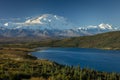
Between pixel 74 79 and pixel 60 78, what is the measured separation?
1272cm

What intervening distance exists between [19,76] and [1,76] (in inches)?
271

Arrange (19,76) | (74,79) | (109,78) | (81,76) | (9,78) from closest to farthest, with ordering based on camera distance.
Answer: (9,78) → (19,76) → (74,79) → (81,76) → (109,78)

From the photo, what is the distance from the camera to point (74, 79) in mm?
92000

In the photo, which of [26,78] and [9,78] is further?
[26,78]

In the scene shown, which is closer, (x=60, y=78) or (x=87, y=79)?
(x=60, y=78)

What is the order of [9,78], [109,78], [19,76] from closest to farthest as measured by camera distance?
[9,78]
[19,76]
[109,78]

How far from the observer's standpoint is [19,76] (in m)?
76.7

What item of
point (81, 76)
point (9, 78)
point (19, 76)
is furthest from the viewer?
point (81, 76)

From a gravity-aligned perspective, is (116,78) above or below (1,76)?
below

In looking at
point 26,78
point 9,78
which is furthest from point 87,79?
point 9,78

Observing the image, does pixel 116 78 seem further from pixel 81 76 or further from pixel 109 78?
pixel 81 76

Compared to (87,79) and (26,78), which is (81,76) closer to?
(87,79)

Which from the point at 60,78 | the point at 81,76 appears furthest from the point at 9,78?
the point at 81,76

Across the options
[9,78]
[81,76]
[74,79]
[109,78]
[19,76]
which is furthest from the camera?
[109,78]
